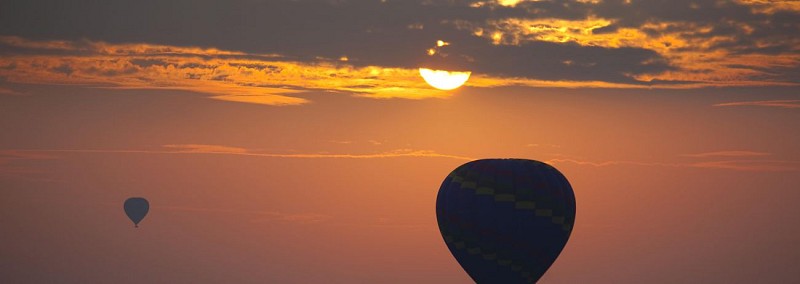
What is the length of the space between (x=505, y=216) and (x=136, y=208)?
4130 inches

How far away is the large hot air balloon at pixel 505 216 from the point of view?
281 feet

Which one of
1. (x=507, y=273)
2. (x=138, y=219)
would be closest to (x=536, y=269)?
(x=507, y=273)

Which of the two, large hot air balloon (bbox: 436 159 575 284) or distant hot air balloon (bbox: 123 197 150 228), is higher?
distant hot air balloon (bbox: 123 197 150 228)

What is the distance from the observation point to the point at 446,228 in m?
87.6

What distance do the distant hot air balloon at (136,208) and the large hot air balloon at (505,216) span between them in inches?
3917

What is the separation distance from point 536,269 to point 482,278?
3.31 m

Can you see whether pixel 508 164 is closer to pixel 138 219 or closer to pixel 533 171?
pixel 533 171

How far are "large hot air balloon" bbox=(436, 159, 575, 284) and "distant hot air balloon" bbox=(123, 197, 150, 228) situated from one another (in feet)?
326

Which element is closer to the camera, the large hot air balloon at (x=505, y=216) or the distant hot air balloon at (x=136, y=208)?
the large hot air balloon at (x=505, y=216)

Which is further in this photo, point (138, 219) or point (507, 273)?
point (138, 219)

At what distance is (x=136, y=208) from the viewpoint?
183500 millimetres

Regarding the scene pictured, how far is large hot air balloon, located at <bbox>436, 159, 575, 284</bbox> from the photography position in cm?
8575

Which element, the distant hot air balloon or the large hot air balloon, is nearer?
the large hot air balloon

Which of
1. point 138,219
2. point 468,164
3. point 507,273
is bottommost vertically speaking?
point 507,273
